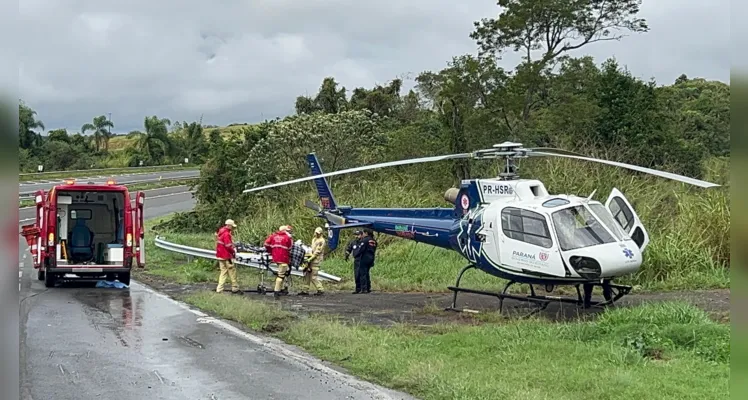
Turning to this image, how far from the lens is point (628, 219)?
45.2 ft

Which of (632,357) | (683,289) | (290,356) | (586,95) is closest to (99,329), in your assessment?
(290,356)

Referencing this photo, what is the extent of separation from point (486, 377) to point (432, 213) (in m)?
7.62

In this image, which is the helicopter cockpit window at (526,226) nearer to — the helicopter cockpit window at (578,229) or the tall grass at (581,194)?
the helicopter cockpit window at (578,229)

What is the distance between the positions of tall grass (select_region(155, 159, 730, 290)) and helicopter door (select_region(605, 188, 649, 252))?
1598 mm

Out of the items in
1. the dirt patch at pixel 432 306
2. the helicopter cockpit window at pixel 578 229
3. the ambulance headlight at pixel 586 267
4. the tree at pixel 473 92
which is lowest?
the dirt patch at pixel 432 306

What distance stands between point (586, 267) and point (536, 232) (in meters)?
1.09

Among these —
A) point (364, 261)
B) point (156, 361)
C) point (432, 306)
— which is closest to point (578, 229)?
point (432, 306)

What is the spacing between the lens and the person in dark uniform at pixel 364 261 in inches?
693

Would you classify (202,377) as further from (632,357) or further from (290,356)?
(632,357)

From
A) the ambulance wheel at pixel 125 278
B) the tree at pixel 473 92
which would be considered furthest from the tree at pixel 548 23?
the ambulance wheel at pixel 125 278

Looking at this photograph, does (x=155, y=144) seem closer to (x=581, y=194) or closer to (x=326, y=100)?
(x=326, y=100)

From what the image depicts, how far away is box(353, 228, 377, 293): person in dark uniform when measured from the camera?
57.7 feet

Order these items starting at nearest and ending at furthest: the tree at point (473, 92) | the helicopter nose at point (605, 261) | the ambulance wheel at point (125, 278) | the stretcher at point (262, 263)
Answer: the helicopter nose at point (605, 261)
the stretcher at point (262, 263)
the ambulance wheel at point (125, 278)
the tree at point (473, 92)

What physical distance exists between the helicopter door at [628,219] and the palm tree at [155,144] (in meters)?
60.9
